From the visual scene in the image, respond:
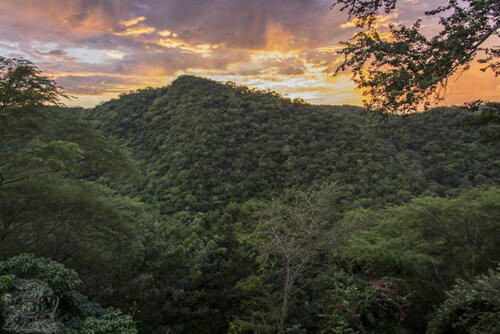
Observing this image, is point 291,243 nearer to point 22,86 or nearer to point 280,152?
point 22,86

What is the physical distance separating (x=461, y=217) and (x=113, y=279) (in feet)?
47.9

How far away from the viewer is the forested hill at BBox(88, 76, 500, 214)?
2588cm

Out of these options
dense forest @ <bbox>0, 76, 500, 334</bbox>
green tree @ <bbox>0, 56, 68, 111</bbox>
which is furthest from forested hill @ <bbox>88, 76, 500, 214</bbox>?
green tree @ <bbox>0, 56, 68, 111</bbox>

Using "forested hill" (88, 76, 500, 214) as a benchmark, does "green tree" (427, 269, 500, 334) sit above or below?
below

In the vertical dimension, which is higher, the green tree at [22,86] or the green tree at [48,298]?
the green tree at [22,86]

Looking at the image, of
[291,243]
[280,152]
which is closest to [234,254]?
[291,243]

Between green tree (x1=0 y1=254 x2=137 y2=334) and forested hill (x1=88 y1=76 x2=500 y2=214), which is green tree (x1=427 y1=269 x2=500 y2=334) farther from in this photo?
forested hill (x1=88 y1=76 x2=500 y2=214)

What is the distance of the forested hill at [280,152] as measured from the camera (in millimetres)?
25875

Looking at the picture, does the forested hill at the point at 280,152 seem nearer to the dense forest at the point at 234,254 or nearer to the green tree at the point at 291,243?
the dense forest at the point at 234,254

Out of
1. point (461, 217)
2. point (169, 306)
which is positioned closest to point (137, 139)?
point (169, 306)

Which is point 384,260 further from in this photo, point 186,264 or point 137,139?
point 137,139

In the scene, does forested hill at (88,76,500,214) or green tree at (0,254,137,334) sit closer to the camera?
green tree at (0,254,137,334)

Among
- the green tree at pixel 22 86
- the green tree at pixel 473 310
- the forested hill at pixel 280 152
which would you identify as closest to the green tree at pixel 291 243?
the green tree at pixel 473 310

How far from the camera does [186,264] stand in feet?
47.7
